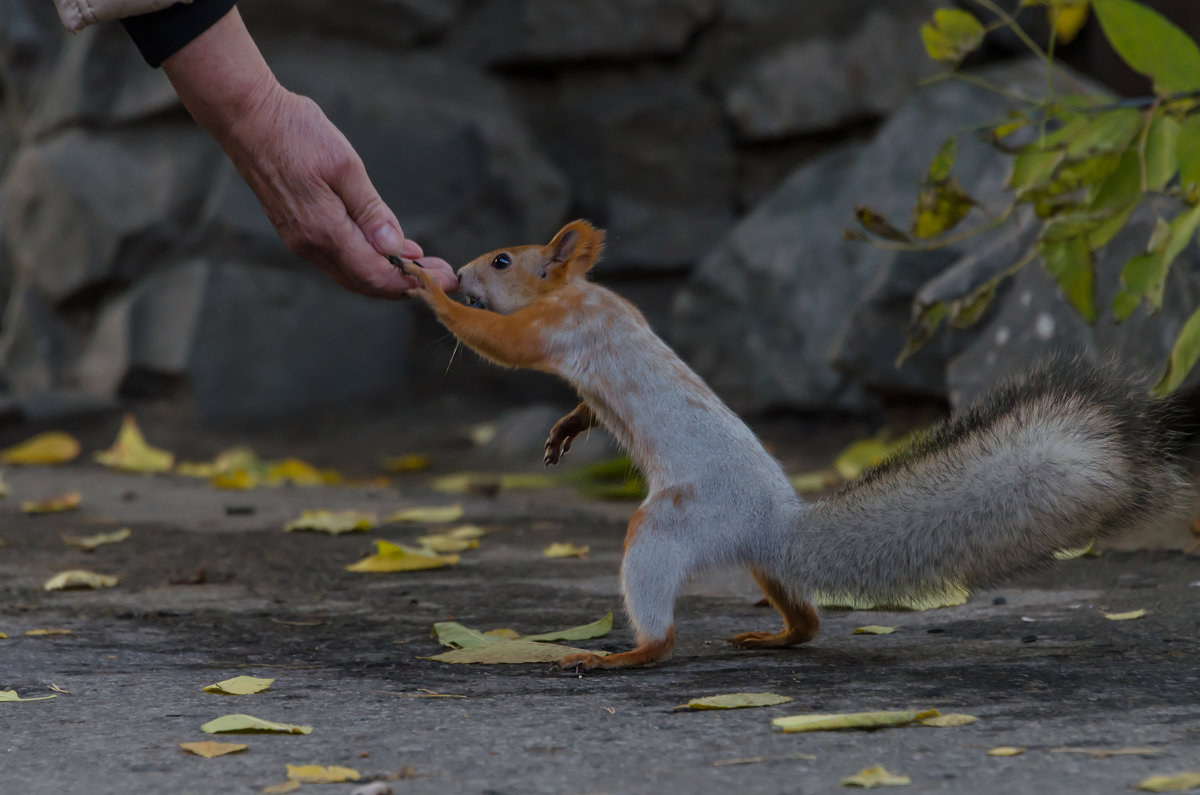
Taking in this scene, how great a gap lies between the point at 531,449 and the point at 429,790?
4.36 m

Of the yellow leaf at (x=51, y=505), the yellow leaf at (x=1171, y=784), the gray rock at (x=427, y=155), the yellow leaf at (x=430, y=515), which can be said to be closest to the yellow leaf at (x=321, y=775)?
the yellow leaf at (x=1171, y=784)

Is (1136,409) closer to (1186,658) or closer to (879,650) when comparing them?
(1186,658)

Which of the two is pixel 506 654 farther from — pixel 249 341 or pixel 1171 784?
pixel 249 341

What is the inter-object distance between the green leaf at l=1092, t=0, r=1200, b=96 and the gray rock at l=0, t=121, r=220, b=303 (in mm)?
4786

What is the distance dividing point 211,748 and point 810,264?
15.6 feet

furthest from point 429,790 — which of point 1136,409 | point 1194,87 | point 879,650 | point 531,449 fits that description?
point 531,449

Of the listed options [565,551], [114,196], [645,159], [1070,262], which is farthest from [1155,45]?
[114,196]

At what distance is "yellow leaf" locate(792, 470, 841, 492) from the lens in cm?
471

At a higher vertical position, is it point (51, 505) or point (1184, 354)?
point (1184, 354)

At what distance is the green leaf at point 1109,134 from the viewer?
300cm

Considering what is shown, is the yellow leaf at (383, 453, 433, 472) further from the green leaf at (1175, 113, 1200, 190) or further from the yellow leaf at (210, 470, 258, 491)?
the green leaf at (1175, 113, 1200, 190)

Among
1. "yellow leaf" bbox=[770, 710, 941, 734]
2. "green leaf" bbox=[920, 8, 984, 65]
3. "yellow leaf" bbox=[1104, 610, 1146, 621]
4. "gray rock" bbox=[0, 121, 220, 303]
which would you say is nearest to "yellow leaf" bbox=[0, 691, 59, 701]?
"yellow leaf" bbox=[770, 710, 941, 734]

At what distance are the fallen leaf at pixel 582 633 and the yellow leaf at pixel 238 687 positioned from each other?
596mm

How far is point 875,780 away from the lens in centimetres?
162
